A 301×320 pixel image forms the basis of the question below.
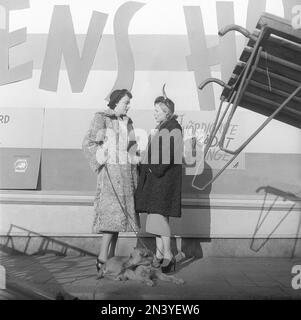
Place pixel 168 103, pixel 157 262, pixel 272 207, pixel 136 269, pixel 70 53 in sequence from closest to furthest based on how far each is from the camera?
pixel 136 269 → pixel 157 262 → pixel 168 103 → pixel 70 53 → pixel 272 207

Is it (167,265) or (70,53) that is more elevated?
(70,53)

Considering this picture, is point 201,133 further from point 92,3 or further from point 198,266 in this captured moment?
point 92,3

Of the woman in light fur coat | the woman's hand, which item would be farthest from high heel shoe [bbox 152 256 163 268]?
the woman's hand

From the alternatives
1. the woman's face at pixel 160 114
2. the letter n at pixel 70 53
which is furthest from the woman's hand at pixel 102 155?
the letter n at pixel 70 53

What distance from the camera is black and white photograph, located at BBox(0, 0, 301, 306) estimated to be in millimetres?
4360

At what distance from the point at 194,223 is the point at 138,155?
97 centimetres

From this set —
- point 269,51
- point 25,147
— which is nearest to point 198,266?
point 25,147

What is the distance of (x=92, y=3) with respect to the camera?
458 cm

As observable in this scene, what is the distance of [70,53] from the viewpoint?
4.72 metres

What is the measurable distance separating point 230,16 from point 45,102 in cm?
183

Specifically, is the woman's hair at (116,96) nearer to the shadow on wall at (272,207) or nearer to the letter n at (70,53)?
the letter n at (70,53)
